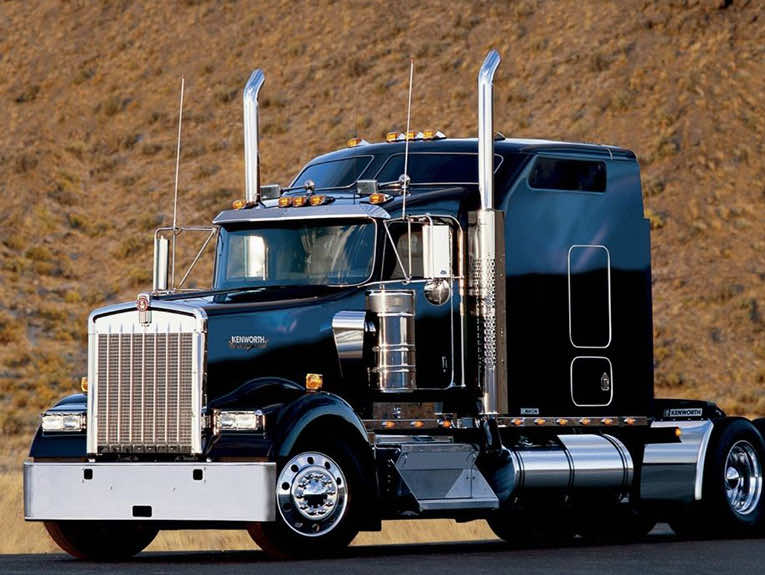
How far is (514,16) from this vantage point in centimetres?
5566

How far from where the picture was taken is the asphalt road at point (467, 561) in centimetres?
1342

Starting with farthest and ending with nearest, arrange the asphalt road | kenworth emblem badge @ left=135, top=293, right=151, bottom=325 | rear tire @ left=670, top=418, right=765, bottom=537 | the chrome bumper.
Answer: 1. rear tire @ left=670, top=418, right=765, bottom=537
2. kenworth emblem badge @ left=135, top=293, right=151, bottom=325
3. the chrome bumper
4. the asphalt road

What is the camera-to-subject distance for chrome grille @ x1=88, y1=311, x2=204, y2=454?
48.3 ft

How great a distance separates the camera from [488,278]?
16.4m

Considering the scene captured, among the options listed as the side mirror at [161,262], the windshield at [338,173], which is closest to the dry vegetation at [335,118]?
the windshield at [338,173]

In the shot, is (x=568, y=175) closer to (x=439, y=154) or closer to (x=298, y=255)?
(x=439, y=154)

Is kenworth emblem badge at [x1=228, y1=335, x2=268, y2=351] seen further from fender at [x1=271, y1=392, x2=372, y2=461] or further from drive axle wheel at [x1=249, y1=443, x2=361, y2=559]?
drive axle wheel at [x1=249, y1=443, x2=361, y2=559]

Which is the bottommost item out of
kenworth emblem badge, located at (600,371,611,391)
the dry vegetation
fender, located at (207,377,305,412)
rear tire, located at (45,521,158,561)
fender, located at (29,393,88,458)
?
rear tire, located at (45,521,158,561)

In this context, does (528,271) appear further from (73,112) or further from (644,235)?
(73,112)

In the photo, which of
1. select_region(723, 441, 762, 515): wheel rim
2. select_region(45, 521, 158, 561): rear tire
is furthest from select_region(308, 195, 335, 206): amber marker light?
select_region(723, 441, 762, 515): wheel rim

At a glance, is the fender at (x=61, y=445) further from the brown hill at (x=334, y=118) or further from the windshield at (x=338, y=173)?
the brown hill at (x=334, y=118)

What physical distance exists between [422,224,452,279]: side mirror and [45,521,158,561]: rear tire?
3108 millimetres

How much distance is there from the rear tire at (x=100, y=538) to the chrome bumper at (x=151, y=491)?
41 cm

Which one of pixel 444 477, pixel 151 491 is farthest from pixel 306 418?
pixel 444 477
